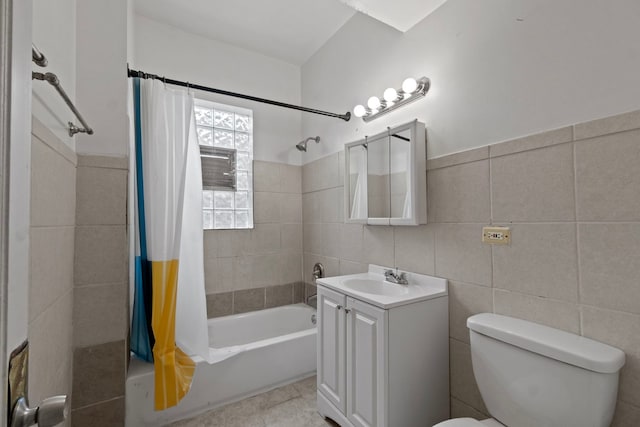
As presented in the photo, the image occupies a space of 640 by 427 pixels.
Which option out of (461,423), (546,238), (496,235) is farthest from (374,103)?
(461,423)

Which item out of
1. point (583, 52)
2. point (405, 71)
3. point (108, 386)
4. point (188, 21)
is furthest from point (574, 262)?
point (188, 21)

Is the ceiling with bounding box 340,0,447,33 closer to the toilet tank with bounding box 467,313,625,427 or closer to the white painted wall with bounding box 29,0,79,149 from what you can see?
the white painted wall with bounding box 29,0,79,149

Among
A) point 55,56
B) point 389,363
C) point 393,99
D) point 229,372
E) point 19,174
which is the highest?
point 393,99

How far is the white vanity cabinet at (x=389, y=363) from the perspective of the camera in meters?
1.31

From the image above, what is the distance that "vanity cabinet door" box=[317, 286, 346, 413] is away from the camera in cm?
157

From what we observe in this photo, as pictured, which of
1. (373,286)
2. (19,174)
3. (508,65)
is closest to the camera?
(19,174)

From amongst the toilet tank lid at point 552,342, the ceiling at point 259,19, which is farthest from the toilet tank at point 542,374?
the ceiling at point 259,19

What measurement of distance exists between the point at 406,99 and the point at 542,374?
4.93ft

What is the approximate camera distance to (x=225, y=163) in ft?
8.32

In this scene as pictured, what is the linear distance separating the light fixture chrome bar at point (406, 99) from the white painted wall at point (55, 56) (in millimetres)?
1665

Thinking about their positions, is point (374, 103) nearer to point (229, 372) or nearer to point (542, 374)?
point (542, 374)

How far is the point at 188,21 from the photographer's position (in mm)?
2271

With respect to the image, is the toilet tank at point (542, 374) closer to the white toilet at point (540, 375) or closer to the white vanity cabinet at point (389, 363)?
→ the white toilet at point (540, 375)

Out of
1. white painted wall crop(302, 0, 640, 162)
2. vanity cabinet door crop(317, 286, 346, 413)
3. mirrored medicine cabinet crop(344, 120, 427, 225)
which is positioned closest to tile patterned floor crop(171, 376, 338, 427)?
vanity cabinet door crop(317, 286, 346, 413)
